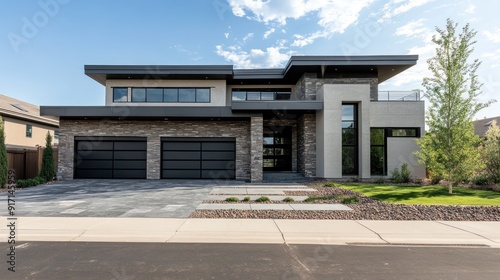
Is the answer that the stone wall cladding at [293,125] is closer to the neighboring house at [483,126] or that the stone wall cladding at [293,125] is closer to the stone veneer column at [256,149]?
the stone veneer column at [256,149]

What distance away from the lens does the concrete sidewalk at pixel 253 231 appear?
263 inches

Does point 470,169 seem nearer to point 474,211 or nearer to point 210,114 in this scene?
point 474,211

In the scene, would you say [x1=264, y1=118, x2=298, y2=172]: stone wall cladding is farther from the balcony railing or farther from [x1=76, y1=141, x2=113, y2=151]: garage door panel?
[x1=76, y1=141, x2=113, y2=151]: garage door panel

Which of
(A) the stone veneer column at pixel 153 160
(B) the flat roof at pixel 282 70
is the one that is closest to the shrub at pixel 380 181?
(B) the flat roof at pixel 282 70

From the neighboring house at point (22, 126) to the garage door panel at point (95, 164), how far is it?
4194 mm

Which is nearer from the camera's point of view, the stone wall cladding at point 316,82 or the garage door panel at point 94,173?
the garage door panel at point 94,173

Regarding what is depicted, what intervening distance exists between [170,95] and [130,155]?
550 centimetres

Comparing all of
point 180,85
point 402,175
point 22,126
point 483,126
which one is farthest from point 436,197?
point 22,126

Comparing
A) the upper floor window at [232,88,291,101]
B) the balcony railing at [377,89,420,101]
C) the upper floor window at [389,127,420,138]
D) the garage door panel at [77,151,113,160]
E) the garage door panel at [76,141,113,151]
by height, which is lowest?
the garage door panel at [77,151,113,160]

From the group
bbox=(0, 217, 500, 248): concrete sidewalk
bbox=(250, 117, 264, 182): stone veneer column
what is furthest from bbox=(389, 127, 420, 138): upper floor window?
bbox=(0, 217, 500, 248): concrete sidewalk

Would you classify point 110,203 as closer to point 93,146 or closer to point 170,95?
point 93,146

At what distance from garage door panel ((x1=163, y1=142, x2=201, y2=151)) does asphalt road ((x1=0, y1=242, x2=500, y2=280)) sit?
14469 mm

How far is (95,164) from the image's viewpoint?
20.5 metres

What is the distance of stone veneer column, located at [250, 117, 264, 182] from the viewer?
1908 centimetres
